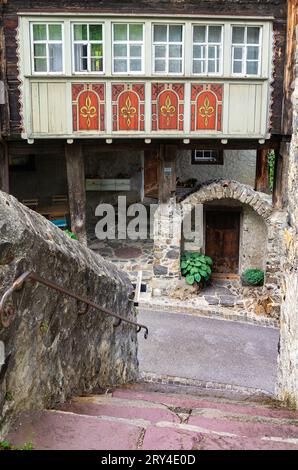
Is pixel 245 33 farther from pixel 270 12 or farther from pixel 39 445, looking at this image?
pixel 39 445

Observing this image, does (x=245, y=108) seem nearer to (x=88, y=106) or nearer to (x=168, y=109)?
(x=168, y=109)

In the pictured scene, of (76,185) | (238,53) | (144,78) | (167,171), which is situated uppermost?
(238,53)

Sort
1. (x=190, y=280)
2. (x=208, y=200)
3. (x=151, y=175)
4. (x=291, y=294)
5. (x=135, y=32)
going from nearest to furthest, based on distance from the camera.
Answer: (x=291, y=294)
(x=135, y=32)
(x=208, y=200)
(x=190, y=280)
(x=151, y=175)

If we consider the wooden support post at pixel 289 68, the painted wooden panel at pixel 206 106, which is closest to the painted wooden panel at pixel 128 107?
the painted wooden panel at pixel 206 106

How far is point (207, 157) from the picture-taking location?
51.5ft

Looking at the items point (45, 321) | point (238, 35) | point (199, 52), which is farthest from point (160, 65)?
point (45, 321)

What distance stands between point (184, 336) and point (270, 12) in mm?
7137

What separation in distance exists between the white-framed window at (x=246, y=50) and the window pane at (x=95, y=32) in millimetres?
2856

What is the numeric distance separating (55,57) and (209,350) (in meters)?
6.94

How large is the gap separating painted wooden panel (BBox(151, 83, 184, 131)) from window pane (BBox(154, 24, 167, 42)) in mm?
944

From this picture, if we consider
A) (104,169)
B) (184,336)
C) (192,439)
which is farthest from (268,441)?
(104,169)

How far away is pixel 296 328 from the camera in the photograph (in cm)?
468

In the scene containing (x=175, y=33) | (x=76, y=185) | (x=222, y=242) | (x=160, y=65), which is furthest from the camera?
(x=222, y=242)

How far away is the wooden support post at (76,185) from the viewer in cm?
1186
